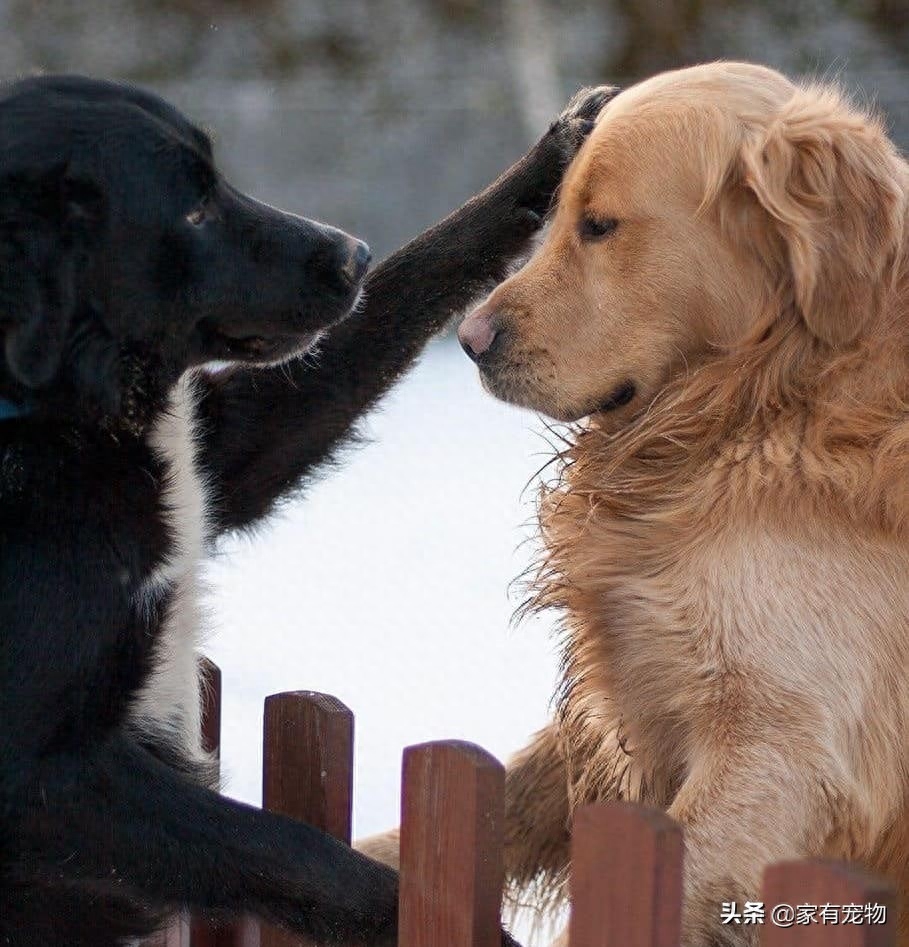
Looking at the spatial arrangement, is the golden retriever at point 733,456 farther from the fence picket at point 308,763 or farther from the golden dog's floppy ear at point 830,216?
the fence picket at point 308,763

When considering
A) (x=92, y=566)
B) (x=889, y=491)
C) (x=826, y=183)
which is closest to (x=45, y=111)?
(x=92, y=566)

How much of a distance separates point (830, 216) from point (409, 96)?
7382mm

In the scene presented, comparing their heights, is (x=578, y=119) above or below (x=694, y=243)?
above

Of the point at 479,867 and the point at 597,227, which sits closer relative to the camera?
the point at 479,867

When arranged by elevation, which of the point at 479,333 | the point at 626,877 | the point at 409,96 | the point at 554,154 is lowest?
the point at 626,877

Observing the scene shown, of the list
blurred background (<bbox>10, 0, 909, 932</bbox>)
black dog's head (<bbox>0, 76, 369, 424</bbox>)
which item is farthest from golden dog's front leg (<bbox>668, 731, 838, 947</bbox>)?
blurred background (<bbox>10, 0, 909, 932</bbox>)

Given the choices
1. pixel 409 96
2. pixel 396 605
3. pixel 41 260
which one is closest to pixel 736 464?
pixel 41 260

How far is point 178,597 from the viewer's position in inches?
92.5

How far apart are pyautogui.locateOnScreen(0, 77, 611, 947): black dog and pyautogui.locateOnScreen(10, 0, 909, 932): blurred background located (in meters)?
2.61

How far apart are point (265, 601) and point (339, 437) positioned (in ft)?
8.33

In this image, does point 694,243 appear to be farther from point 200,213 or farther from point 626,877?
point 626,877

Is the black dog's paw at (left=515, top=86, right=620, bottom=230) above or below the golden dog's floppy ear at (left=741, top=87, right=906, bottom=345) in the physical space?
above

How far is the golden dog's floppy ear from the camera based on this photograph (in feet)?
6.62

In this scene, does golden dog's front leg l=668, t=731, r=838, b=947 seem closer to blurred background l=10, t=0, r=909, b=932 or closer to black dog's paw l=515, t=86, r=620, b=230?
black dog's paw l=515, t=86, r=620, b=230
